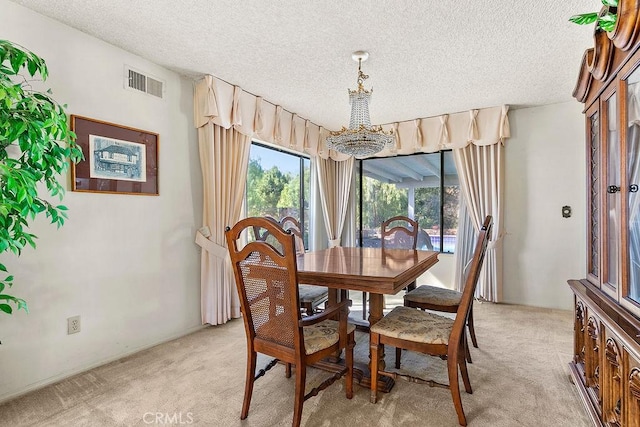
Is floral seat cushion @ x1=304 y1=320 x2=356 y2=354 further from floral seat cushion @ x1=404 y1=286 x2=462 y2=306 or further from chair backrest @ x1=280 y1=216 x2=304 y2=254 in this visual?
Result: chair backrest @ x1=280 y1=216 x2=304 y2=254

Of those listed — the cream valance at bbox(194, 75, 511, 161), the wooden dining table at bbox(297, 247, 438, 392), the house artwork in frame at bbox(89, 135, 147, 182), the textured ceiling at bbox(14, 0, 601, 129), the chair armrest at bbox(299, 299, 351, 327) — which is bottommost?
the chair armrest at bbox(299, 299, 351, 327)

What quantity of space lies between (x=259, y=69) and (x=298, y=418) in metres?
2.71

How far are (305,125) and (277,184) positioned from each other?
926 millimetres

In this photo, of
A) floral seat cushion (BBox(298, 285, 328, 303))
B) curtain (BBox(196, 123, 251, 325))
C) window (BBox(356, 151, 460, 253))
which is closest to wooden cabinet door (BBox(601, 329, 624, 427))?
floral seat cushion (BBox(298, 285, 328, 303))

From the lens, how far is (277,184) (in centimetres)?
436

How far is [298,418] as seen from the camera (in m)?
1.55

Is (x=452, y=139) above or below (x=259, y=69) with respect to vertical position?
below

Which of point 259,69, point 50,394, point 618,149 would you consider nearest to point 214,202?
point 259,69

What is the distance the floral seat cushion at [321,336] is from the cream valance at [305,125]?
2168 mm

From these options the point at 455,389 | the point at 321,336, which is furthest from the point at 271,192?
the point at 455,389

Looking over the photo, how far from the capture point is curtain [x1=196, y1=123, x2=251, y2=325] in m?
3.04

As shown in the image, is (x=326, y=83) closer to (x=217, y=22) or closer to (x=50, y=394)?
(x=217, y=22)

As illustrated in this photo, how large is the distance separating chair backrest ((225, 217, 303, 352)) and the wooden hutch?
1.30 metres

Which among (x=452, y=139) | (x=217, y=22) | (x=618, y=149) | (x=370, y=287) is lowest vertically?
(x=370, y=287)
